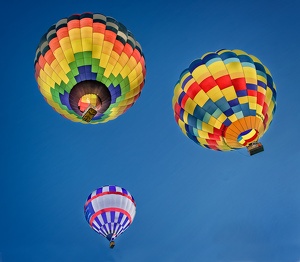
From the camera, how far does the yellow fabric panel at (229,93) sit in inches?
322

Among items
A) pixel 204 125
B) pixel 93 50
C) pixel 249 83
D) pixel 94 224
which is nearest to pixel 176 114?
pixel 204 125

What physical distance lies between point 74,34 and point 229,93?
4.89m

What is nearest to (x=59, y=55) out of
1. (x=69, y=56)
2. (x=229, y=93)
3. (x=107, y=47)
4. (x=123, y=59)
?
(x=69, y=56)

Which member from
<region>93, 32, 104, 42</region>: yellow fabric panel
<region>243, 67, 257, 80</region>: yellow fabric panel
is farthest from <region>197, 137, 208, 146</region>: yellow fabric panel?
<region>93, 32, 104, 42</region>: yellow fabric panel

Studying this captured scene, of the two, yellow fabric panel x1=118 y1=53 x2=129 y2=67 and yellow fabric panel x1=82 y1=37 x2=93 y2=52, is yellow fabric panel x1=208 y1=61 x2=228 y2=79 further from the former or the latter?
yellow fabric panel x1=82 y1=37 x2=93 y2=52

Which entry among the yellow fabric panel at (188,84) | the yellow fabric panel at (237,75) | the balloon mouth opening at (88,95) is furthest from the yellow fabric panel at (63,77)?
the yellow fabric panel at (237,75)

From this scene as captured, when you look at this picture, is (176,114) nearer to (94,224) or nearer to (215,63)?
(215,63)

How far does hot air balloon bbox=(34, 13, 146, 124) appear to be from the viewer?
8305 mm

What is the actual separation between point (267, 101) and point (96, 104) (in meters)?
5.15

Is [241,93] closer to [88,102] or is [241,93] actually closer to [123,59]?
[123,59]

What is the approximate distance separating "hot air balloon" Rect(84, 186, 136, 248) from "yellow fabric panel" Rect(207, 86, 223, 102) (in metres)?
4.88

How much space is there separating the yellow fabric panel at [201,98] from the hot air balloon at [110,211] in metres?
4.49

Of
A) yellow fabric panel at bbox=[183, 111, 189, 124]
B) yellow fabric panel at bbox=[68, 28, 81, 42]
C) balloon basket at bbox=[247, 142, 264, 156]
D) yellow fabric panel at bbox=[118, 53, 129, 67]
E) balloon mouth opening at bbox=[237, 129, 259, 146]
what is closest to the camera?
balloon basket at bbox=[247, 142, 264, 156]

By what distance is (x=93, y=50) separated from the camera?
831 centimetres
